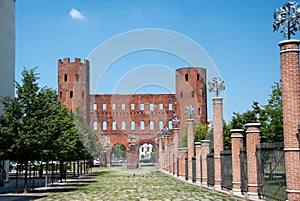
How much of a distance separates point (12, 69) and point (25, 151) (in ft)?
43.2

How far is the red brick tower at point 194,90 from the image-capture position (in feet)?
262

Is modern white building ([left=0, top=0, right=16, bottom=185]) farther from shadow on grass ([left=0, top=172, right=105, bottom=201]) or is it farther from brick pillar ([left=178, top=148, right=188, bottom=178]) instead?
brick pillar ([left=178, top=148, right=188, bottom=178])

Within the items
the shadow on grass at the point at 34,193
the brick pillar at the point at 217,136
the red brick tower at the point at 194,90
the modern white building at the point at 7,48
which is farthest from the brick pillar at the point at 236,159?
the red brick tower at the point at 194,90

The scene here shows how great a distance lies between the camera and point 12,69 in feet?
106

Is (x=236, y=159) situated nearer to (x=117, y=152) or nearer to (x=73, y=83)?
(x=73, y=83)

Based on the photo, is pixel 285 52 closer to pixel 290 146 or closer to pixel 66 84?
pixel 290 146

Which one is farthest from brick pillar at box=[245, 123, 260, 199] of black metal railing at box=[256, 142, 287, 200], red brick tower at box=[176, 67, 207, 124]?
red brick tower at box=[176, 67, 207, 124]

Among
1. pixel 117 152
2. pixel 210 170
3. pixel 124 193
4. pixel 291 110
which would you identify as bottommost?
pixel 124 193

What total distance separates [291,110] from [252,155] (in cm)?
484

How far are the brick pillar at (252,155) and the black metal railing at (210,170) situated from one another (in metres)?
6.54

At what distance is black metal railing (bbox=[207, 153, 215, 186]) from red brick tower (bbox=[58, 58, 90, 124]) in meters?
53.1

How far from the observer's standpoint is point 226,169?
66.9 ft

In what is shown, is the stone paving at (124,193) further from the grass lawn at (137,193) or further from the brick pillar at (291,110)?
the brick pillar at (291,110)

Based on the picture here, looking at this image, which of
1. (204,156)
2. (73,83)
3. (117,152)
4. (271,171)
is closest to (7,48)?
(204,156)
